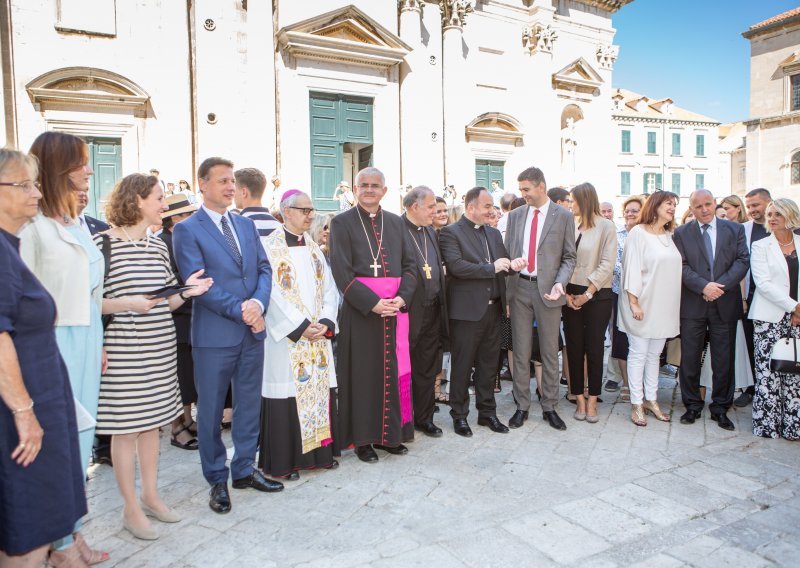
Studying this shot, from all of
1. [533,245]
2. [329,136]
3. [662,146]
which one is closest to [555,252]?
[533,245]

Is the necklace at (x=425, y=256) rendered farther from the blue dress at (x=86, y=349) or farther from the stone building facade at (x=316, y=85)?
the stone building facade at (x=316, y=85)

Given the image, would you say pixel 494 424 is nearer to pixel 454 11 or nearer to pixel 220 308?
pixel 220 308

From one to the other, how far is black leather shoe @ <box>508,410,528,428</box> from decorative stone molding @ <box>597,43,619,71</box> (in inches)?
787

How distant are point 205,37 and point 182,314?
11355mm

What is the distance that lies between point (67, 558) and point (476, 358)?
3533 millimetres

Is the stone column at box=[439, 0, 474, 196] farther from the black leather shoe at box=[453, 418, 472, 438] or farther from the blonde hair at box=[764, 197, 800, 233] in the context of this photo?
the black leather shoe at box=[453, 418, 472, 438]

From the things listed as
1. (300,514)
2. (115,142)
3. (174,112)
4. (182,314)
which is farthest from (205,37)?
(300,514)

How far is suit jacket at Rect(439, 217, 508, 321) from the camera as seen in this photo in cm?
504

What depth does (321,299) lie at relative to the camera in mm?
4367

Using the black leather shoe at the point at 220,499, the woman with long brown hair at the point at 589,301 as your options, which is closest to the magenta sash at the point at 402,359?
the black leather shoe at the point at 220,499

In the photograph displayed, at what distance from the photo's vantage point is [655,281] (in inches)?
214

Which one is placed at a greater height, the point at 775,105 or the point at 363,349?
the point at 775,105

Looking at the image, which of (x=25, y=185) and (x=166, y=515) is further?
(x=166, y=515)

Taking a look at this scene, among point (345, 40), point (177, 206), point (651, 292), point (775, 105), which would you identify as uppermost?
point (775, 105)
